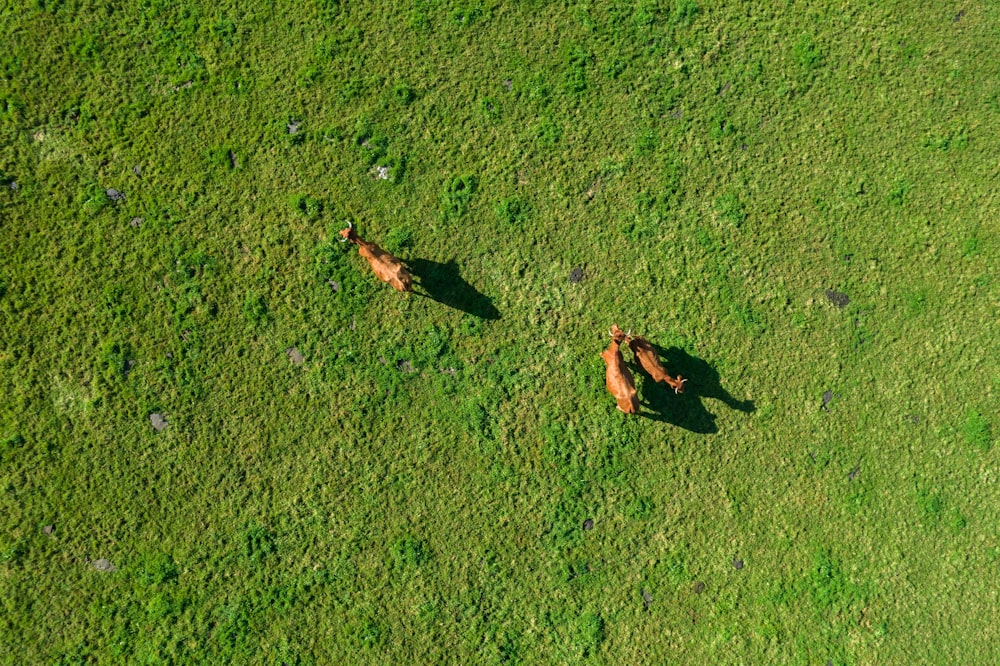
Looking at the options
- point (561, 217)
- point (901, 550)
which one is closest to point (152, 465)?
point (561, 217)

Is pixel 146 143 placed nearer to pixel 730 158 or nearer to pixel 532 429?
pixel 532 429

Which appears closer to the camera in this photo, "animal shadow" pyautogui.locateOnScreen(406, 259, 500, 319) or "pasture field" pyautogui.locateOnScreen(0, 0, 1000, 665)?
"pasture field" pyautogui.locateOnScreen(0, 0, 1000, 665)

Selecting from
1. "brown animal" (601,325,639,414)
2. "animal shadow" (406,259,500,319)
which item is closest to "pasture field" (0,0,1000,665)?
"animal shadow" (406,259,500,319)

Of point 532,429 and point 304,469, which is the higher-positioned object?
point 532,429

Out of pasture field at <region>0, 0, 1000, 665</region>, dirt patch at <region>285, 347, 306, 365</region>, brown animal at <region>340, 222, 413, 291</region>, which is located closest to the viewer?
brown animal at <region>340, 222, 413, 291</region>

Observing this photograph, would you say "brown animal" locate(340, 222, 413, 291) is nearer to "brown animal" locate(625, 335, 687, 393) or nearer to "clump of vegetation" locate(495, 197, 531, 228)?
"clump of vegetation" locate(495, 197, 531, 228)

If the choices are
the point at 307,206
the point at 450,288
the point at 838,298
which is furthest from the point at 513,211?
the point at 838,298
